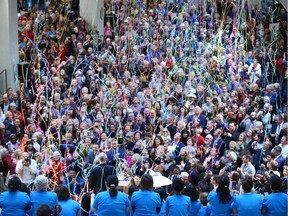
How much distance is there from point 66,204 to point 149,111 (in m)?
6.70

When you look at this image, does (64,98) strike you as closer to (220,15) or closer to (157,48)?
(157,48)

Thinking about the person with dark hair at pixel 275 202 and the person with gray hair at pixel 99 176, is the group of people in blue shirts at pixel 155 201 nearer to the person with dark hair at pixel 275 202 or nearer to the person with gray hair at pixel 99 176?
the person with dark hair at pixel 275 202

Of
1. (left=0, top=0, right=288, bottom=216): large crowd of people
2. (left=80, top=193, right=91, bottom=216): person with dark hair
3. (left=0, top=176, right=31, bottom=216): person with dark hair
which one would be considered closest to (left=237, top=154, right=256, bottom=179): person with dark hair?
(left=0, top=0, right=288, bottom=216): large crowd of people

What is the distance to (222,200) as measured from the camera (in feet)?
32.7

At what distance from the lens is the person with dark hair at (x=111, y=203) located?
32.3ft

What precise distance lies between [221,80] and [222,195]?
27.3 feet

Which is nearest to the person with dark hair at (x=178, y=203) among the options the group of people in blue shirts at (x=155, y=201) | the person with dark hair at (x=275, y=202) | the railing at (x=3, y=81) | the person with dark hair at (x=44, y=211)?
the group of people in blue shirts at (x=155, y=201)

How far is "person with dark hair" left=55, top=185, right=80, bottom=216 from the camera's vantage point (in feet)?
31.6

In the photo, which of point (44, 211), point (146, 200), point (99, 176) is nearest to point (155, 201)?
point (146, 200)

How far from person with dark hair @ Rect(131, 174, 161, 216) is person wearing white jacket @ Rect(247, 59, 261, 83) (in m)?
8.32

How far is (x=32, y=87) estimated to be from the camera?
1761 cm

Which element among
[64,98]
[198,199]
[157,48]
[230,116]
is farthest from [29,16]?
[198,199]

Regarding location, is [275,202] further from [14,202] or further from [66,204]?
[14,202]

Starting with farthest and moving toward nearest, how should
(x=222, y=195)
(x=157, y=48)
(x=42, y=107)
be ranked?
(x=157, y=48) → (x=42, y=107) → (x=222, y=195)
